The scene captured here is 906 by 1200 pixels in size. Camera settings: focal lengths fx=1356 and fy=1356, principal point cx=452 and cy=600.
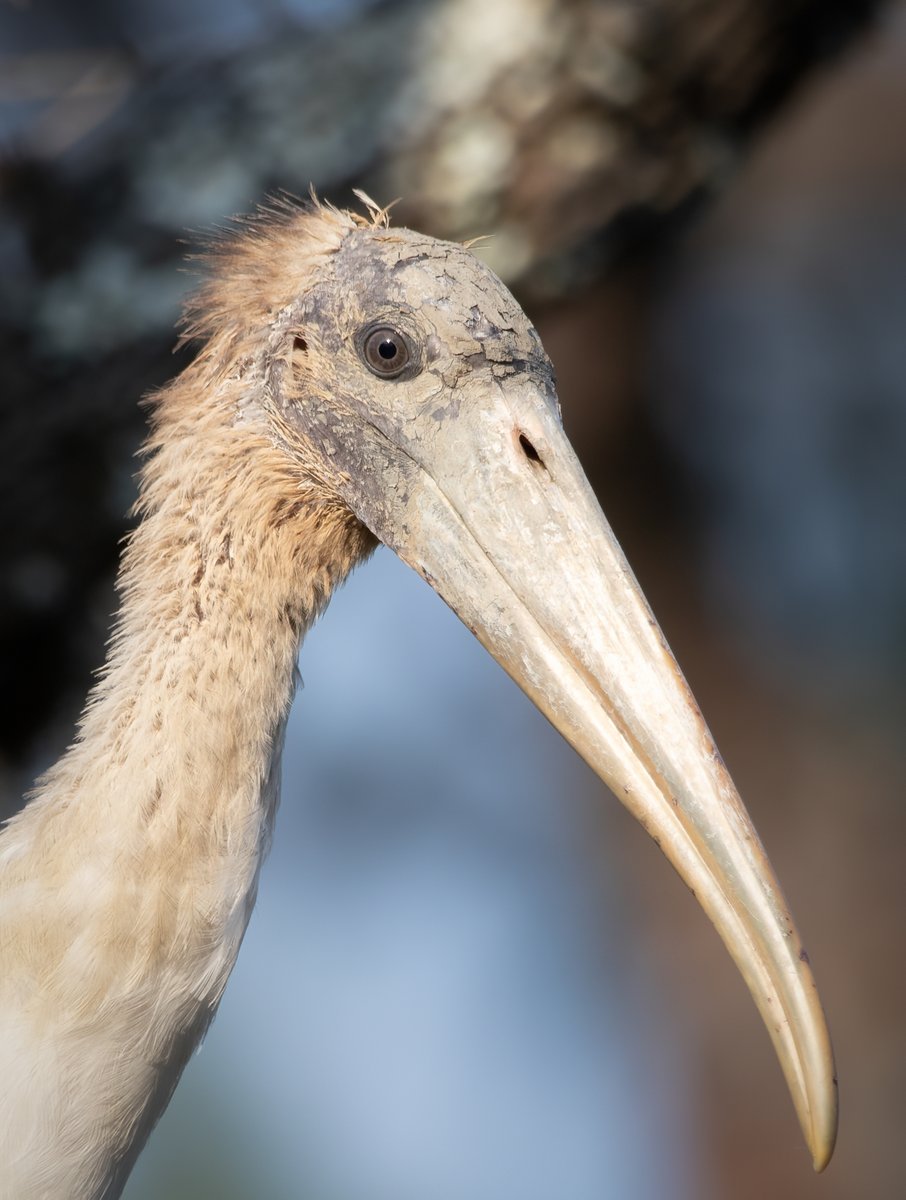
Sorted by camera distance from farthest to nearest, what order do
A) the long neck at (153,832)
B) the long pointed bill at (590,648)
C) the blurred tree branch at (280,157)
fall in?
the blurred tree branch at (280,157), the long neck at (153,832), the long pointed bill at (590,648)

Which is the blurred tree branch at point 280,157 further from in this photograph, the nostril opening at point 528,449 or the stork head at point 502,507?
the nostril opening at point 528,449

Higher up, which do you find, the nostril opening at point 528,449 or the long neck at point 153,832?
the nostril opening at point 528,449

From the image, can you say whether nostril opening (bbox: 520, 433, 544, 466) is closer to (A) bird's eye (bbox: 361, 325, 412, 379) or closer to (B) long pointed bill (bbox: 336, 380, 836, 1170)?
(B) long pointed bill (bbox: 336, 380, 836, 1170)

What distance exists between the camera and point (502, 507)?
143 cm

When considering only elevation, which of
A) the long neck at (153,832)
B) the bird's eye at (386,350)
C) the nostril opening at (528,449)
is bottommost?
the long neck at (153,832)

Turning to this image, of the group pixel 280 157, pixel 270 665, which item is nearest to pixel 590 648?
pixel 270 665

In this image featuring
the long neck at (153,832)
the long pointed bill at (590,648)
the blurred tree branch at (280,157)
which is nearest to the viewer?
the long pointed bill at (590,648)

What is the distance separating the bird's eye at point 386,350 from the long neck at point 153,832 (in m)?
0.16

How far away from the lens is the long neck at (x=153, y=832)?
1425 millimetres

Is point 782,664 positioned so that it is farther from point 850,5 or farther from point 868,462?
point 850,5

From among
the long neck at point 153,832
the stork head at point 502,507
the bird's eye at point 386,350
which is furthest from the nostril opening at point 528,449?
the long neck at point 153,832

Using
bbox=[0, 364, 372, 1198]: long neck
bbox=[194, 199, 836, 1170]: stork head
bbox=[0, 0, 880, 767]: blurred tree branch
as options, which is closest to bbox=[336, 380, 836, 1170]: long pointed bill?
bbox=[194, 199, 836, 1170]: stork head

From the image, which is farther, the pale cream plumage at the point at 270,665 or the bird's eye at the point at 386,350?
the bird's eye at the point at 386,350

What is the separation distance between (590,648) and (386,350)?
409 mm
